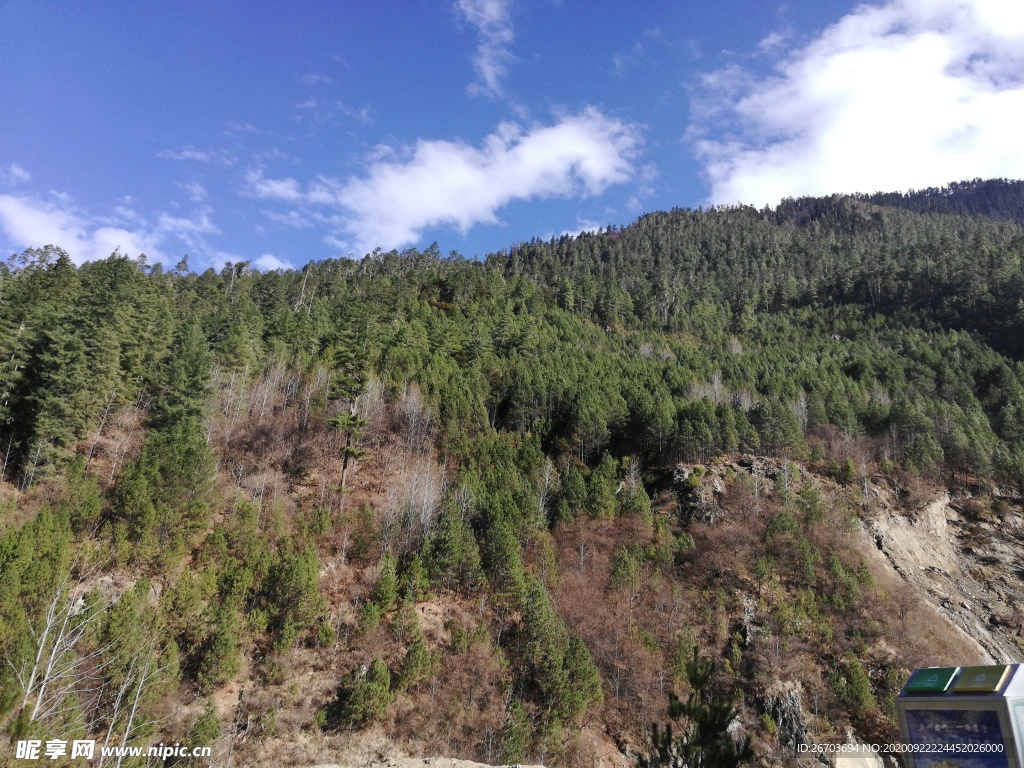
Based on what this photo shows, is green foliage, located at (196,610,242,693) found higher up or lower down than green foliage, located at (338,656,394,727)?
higher up

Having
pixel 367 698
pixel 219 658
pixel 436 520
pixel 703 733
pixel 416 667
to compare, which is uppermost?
pixel 436 520

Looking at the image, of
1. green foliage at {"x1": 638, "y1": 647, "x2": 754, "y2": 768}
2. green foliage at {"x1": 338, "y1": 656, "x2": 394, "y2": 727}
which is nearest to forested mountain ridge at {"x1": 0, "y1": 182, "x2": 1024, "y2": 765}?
green foliage at {"x1": 338, "y1": 656, "x2": 394, "y2": 727}

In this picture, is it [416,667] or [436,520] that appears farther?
[436,520]

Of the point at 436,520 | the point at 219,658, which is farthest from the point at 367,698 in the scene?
the point at 436,520

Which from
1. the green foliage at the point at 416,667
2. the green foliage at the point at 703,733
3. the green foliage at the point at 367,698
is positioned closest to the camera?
the green foliage at the point at 703,733

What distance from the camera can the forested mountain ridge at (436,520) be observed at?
27719 millimetres

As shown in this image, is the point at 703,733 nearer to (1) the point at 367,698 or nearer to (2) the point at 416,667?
(1) the point at 367,698

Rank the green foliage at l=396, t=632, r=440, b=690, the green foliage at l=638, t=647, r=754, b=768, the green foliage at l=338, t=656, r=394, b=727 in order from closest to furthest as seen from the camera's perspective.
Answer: the green foliage at l=638, t=647, r=754, b=768, the green foliage at l=338, t=656, r=394, b=727, the green foliage at l=396, t=632, r=440, b=690

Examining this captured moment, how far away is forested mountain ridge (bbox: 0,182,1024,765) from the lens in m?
27.7

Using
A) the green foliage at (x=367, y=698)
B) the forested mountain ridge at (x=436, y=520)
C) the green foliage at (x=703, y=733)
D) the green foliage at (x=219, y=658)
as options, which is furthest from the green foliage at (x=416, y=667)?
the green foliage at (x=703, y=733)

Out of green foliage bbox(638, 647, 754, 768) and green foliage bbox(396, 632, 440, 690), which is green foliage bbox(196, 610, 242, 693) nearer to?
green foliage bbox(396, 632, 440, 690)

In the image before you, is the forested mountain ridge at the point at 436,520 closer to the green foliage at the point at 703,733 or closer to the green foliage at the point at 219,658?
the green foliage at the point at 219,658

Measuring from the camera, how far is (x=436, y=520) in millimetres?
41438

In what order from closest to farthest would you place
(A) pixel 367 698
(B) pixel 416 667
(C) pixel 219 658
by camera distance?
(C) pixel 219 658 → (A) pixel 367 698 → (B) pixel 416 667
